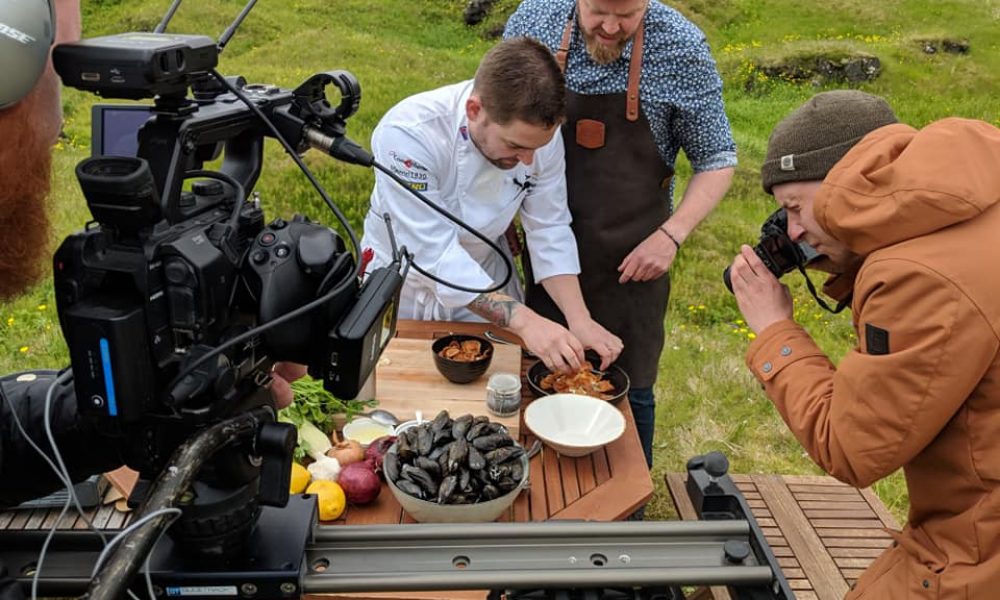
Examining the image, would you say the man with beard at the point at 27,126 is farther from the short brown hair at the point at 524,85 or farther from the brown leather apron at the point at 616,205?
the brown leather apron at the point at 616,205

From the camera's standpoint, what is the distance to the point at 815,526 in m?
3.26

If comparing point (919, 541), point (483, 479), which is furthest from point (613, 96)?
point (919, 541)

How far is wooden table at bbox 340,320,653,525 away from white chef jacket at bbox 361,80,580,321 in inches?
25.2

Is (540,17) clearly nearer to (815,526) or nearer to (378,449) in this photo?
(378,449)

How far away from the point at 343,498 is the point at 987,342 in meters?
1.52

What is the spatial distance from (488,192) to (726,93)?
→ 40.5 feet

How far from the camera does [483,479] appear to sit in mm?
2074

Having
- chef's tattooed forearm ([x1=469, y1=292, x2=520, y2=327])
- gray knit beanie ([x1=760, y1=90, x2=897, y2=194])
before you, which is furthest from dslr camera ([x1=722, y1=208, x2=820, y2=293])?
chef's tattooed forearm ([x1=469, y1=292, x2=520, y2=327])

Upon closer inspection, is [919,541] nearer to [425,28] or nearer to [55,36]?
[55,36]

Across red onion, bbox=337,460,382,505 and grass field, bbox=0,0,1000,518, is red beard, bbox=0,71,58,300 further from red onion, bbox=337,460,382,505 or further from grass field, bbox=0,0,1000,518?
red onion, bbox=337,460,382,505

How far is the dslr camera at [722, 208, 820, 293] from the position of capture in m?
2.06

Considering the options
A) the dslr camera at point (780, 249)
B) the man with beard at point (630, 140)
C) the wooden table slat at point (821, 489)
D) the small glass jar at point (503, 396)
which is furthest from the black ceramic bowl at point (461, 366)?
the wooden table slat at point (821, 489)

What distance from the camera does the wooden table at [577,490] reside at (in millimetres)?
2170

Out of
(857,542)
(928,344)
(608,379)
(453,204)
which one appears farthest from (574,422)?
(857,542)
